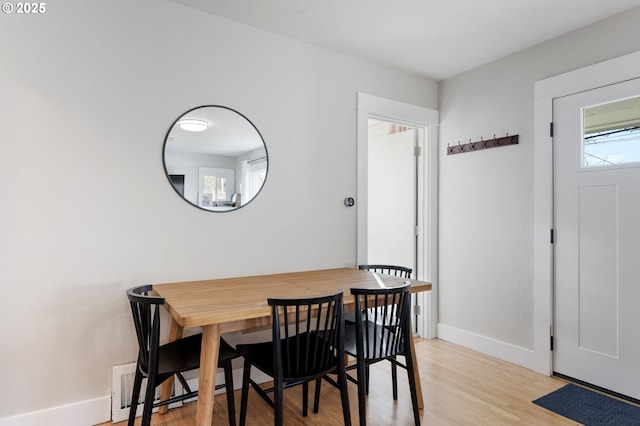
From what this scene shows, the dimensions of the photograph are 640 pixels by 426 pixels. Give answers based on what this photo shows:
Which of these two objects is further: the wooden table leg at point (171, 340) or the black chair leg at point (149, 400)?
the wooden table leg at point (171, 340)

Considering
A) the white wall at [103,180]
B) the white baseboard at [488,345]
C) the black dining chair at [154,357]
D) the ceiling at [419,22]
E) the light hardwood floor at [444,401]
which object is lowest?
the light hardwood floor at [444,401]

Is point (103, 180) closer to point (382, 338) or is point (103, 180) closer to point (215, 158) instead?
point (215, 158)

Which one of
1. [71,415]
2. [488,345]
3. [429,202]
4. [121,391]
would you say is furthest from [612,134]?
[71,415]

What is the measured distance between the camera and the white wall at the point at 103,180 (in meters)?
1.97

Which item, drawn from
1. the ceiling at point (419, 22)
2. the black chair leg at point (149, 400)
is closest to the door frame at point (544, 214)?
the ceiling at point (419, 22)

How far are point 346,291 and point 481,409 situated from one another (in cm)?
113

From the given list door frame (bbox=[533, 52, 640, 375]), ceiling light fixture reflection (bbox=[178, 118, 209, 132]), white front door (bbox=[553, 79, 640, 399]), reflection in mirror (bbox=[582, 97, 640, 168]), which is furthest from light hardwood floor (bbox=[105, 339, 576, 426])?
ceiling light fixture reflection (bbox=[178, 118, 209, 132])

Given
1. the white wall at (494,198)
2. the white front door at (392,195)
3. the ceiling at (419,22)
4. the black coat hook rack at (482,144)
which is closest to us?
the ceiling at (419,22)

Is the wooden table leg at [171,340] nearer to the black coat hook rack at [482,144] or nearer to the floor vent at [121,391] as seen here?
the floor vent at [121,391]

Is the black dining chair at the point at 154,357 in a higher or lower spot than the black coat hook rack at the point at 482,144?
lower

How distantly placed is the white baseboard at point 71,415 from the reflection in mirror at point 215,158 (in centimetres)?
126

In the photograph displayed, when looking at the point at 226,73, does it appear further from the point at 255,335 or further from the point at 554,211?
the point at 554,211

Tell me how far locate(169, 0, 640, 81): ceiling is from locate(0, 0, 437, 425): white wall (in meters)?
0.23

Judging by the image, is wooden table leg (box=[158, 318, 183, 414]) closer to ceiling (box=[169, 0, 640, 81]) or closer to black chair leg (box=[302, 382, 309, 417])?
black chair leg (box=[302, 382, 309, 417])
